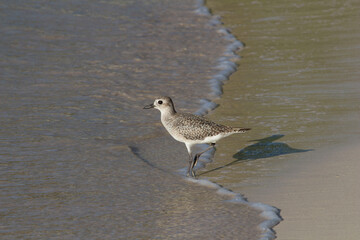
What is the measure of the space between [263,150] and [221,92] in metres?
2.48

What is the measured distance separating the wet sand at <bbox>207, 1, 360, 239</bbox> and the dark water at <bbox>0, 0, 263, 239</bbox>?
455 mm

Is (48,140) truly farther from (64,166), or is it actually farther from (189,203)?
(189,203)

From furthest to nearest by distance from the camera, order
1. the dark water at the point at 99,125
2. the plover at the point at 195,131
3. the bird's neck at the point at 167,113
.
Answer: the bird's neck at the point at 167,113 < the plover at the point at 195,131 < the dark water at the point at 99,125

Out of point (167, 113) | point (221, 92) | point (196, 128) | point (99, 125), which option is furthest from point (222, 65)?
point (196, 128)

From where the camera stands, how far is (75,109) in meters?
9.04

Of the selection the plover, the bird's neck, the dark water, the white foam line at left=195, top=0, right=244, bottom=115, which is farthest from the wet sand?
the bird's neck

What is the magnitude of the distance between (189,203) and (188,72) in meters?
5.01

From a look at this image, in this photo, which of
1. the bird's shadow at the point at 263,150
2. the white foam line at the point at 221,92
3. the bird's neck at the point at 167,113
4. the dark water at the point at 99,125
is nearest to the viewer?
the white foam line at the point at 221,92

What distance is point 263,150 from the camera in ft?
25.0

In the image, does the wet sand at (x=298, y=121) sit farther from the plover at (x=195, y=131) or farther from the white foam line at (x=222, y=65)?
the plover at (x=195, y=131)

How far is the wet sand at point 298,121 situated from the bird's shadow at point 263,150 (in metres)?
0.01

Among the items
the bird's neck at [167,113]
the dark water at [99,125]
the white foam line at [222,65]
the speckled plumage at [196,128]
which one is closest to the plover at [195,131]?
the speckled plumage at [196,128]

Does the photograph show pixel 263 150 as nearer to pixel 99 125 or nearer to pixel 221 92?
pixel 99 125

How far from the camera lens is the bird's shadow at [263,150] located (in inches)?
292
